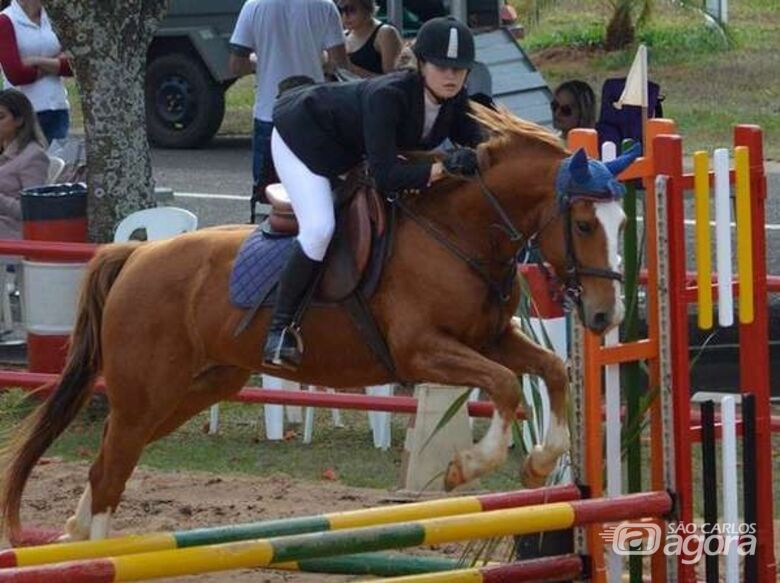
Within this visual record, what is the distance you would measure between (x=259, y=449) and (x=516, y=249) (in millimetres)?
3054

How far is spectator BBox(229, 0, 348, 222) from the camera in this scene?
10.9 m

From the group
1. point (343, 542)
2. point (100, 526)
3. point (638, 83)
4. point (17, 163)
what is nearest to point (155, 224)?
point (17, 163)

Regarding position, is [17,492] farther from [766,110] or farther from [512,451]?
[766,110]

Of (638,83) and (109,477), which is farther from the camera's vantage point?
(109,477)

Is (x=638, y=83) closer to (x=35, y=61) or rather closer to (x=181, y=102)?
(x=35, y=61)

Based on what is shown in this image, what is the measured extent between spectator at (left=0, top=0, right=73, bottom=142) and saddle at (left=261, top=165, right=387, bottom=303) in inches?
228

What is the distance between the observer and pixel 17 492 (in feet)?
23.5

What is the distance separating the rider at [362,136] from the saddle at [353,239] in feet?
0.20

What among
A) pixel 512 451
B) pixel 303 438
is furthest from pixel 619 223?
pixel 303 438

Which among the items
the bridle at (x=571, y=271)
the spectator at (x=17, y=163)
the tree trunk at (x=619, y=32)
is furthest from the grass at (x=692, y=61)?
the bridle at (x=571, y=271)

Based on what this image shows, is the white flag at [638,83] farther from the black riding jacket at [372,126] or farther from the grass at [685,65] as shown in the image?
the grass at [685,65]

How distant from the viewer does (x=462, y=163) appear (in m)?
6.45

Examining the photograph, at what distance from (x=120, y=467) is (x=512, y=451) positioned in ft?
7.35

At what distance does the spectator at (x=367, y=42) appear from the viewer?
35.9 feet
